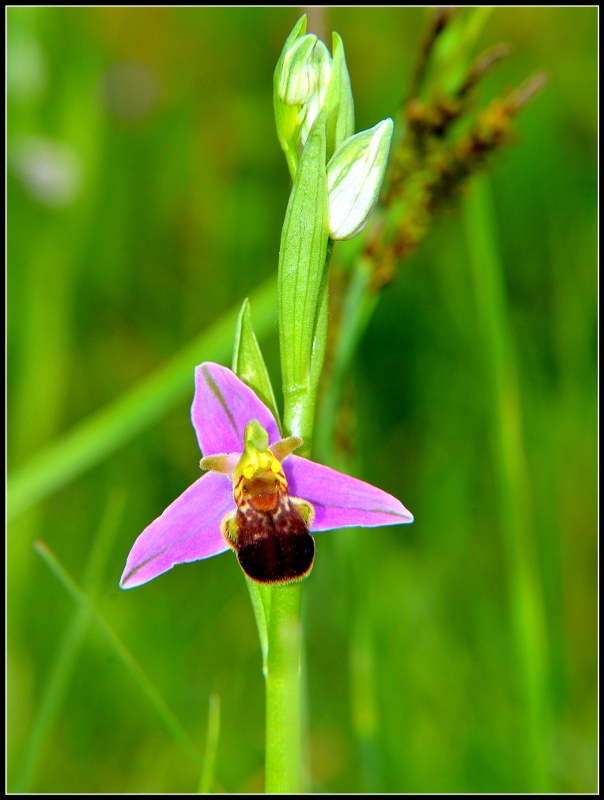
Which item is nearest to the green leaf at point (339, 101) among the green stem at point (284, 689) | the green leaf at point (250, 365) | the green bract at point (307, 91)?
the green bract at point (307, 91)

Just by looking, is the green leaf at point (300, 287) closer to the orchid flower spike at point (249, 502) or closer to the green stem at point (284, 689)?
the orchid flower spike at point (249, 502)

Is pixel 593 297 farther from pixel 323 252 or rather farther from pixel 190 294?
pixel 323 252

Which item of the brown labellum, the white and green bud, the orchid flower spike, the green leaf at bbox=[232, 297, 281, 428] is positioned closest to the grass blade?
the orchid flower spike

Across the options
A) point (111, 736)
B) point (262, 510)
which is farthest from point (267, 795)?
point (111, 736)

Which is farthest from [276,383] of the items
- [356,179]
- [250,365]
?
[356,179]

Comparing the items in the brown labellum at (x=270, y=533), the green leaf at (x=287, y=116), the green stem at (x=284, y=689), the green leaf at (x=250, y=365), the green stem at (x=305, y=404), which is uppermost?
the green leaf at (x=287, y=116)
